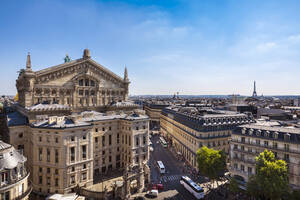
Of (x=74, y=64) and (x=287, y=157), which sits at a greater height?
(x=74, y=64)

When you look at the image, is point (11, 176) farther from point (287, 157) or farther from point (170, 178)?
point (287, 157)

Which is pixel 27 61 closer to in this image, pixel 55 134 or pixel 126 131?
pixel 55 134

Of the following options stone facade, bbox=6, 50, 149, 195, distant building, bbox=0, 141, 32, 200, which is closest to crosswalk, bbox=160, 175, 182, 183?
stone facade, bbox=6, 50, 149, 195

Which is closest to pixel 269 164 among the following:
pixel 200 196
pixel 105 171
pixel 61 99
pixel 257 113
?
pixel 200 196

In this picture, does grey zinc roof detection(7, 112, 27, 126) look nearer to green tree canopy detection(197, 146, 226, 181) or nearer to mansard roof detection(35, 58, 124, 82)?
mansard roof detection(35, 58, 124, 82)

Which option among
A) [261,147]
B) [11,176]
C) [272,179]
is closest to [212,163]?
[261,147]

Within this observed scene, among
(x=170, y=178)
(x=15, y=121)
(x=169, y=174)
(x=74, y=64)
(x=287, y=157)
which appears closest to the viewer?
(x=287, y=157)
